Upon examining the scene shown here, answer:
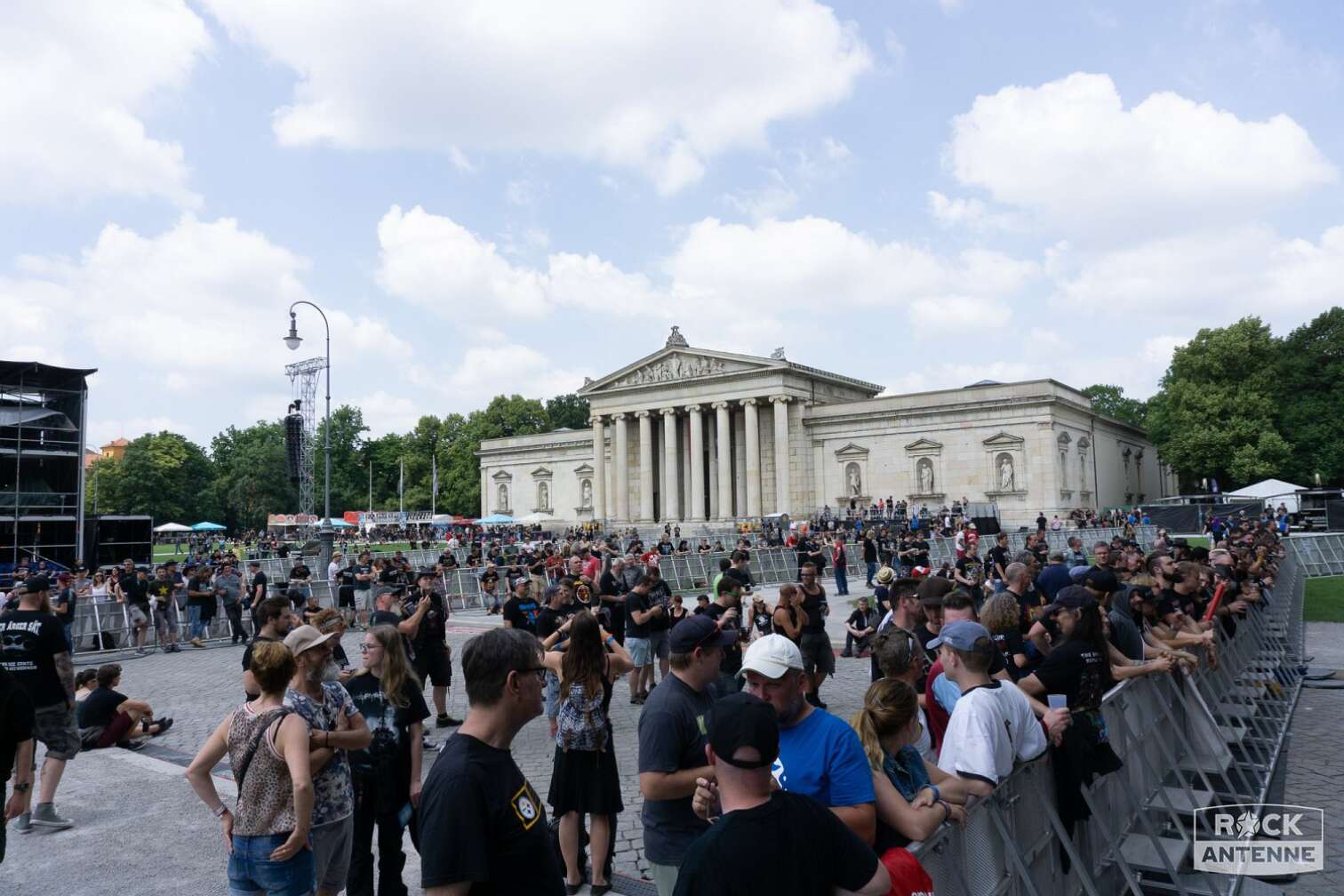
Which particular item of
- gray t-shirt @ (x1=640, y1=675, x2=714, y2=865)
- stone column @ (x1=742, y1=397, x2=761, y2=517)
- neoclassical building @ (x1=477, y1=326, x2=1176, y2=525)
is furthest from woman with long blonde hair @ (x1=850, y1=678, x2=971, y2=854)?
stone column @ (x1=742, y1=397, x2=761, y2=517)

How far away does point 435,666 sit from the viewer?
10.1m

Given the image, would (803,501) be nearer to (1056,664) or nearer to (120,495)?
(1056,664)

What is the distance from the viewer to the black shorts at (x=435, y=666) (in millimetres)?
9945

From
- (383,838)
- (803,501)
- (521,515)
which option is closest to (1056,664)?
(383,838)

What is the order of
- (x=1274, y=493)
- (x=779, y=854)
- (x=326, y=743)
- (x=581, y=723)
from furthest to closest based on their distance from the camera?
1. (x=1274, y=493)
2. (x=581, y=723)
3. (x=326, y=743)
4. (x=779, y=854)

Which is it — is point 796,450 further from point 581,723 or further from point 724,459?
point 581,723

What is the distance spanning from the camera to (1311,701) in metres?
10.9

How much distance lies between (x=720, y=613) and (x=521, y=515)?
212 ft

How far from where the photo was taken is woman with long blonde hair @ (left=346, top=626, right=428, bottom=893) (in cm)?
498

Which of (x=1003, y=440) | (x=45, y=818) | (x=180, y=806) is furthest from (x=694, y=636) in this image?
(x=1003, y=440)

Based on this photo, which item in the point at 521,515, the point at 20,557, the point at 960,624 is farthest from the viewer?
the point at 521,515

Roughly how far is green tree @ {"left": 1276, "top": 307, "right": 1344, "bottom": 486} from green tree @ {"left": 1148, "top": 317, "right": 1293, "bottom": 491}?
1044 mm

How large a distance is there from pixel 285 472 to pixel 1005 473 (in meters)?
76.8

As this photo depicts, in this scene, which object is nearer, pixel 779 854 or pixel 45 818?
pixel 779 854
